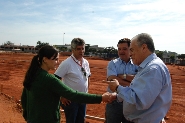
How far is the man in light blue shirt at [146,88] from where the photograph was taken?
6.86 ft

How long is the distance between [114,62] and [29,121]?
158 cm

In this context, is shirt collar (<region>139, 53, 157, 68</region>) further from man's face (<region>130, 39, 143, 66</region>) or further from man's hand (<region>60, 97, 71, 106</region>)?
man's hand (<region>60, 97, 71, 106</region>)

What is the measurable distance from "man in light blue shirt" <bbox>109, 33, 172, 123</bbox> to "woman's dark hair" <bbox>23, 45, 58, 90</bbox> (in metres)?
0.79

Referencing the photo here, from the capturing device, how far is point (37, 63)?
2.58m

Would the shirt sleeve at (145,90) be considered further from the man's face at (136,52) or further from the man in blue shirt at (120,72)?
the man in blue shirt at (120,72)

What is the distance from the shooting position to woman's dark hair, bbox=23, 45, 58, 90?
98.8 inches

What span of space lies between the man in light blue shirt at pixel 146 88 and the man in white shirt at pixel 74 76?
138 centimetres

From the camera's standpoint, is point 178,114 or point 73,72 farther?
point 178,114

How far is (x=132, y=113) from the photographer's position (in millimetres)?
2316

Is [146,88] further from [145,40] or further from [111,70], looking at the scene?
[111,70]

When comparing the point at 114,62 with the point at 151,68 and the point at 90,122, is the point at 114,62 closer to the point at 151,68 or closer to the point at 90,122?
the point at 151,68

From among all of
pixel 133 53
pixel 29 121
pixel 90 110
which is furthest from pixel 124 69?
pixel 90 110

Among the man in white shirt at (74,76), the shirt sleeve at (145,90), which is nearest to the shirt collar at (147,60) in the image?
the shirt sleeve at (145,90)

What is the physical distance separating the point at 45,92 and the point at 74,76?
1266 millimetres
